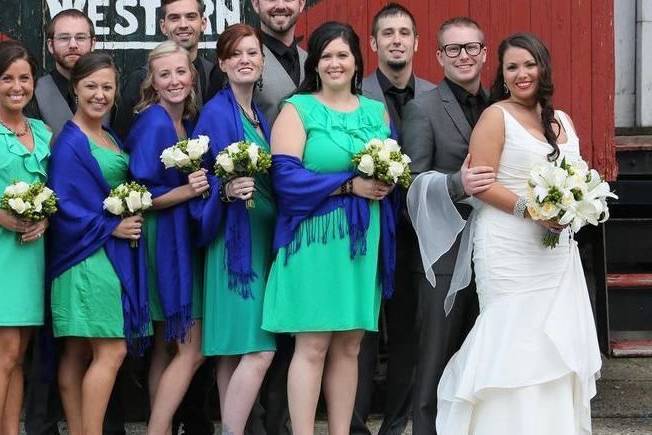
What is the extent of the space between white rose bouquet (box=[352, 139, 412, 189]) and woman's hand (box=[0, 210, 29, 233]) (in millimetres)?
1300

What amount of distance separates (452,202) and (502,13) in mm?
1792

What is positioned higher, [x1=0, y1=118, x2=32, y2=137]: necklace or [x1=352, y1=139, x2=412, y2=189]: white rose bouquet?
[x1=0, y1=118, x2=32, y2=137]: necklace

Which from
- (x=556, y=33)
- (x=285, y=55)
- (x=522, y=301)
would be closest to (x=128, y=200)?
(x=285, y=55)

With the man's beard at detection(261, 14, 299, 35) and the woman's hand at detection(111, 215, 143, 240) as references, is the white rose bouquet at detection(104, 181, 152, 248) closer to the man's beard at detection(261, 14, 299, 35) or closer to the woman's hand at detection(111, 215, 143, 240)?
the woman's hand at detection(111, 215, 143, 240)

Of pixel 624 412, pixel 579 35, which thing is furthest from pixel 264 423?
pixel 579 35

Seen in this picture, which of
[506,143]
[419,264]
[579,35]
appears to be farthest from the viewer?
[579,35]

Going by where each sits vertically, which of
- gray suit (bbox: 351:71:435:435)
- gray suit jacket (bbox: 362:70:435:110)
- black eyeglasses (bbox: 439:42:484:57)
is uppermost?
black eyeglasses (bbox: 439:42:484:57)

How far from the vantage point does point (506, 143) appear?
482 cm

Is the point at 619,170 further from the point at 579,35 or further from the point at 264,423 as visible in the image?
the point at 264,423

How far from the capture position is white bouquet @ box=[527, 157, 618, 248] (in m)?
4.54

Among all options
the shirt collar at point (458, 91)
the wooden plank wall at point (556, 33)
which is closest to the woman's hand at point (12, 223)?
the shirt collar at point (458, 91)

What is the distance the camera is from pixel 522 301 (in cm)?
480

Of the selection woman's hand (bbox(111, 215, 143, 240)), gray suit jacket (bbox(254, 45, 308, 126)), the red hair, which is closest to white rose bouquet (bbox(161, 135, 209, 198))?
woman's hand (bbox(111, 215, 143, 240))

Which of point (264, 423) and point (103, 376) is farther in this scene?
point (264, 423)
